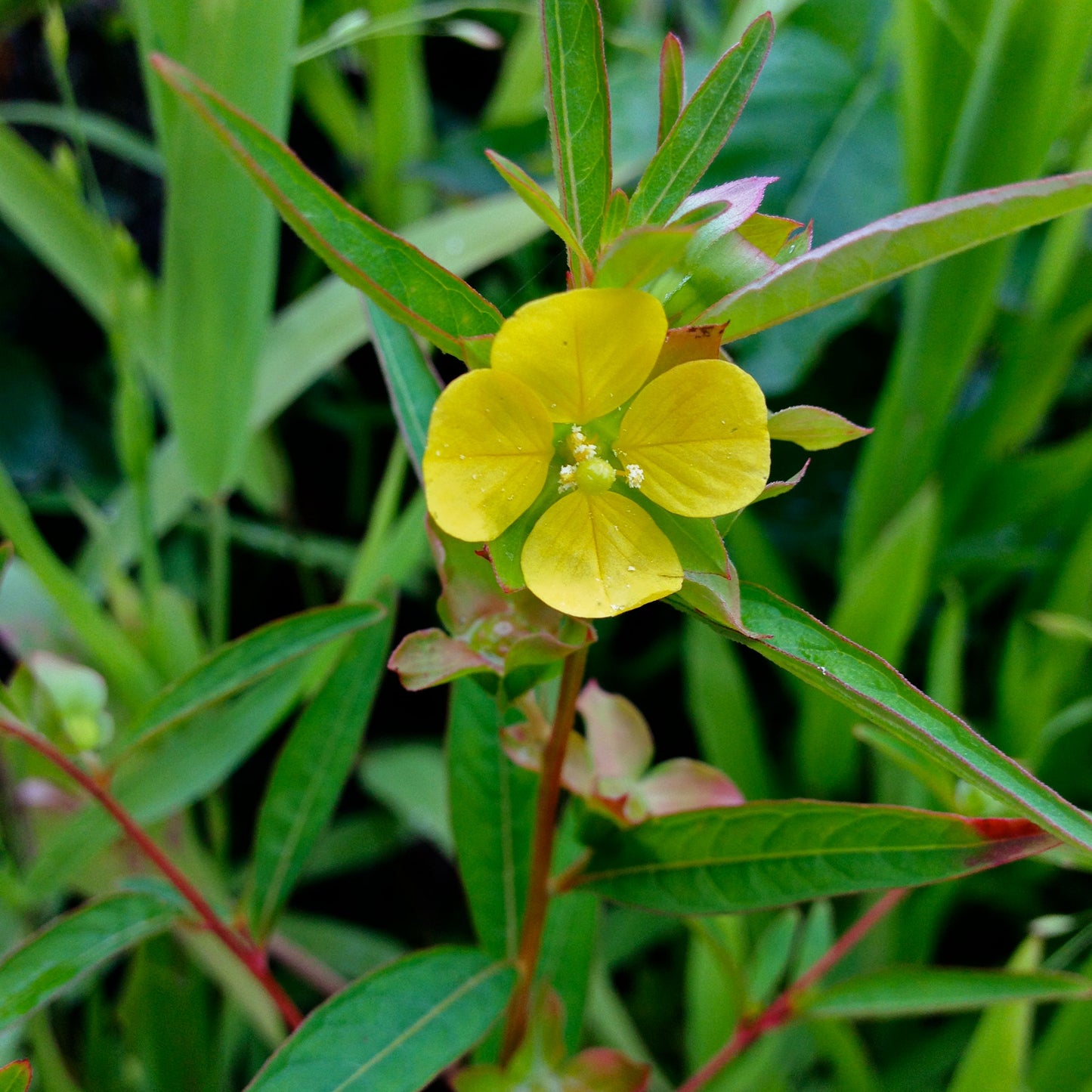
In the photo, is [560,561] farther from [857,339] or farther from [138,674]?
[857,339]

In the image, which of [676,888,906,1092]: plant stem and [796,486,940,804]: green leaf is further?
[796,486,940,804]: green leaf

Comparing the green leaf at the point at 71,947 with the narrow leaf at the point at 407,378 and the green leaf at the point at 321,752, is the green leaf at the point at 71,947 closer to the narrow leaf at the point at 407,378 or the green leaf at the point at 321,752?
the green leaf at the point at 321,752

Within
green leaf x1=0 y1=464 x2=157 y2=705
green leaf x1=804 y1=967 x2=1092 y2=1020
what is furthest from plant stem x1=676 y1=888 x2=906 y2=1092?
green leaf x1=0 y1=464 x2=157 y2=705

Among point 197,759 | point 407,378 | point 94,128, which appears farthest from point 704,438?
point 94,128

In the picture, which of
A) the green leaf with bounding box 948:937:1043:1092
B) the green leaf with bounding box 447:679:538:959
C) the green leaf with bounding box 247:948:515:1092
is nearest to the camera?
the green leaf with bounding box 247:948:515:1092

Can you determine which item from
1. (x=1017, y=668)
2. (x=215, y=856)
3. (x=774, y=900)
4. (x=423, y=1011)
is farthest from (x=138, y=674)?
(x=1017, y=668)

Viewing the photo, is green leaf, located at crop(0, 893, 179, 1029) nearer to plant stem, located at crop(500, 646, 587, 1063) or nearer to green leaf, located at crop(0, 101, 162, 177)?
plant stem, located at crop(500, 646, 587, 1063)
